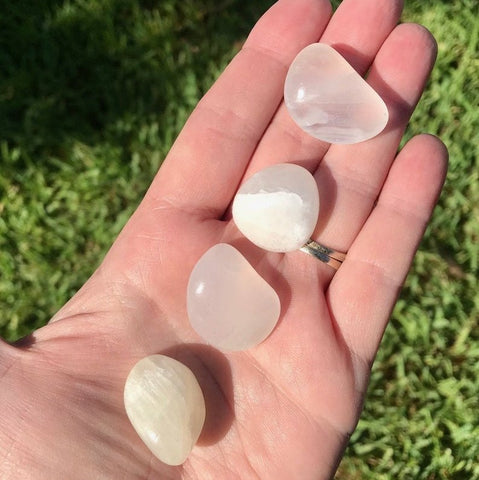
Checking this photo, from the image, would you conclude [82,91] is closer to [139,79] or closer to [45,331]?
[139,79]

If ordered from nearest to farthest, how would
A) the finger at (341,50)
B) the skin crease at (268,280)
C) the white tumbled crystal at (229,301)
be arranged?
the skin crease at (268,280) → the white tumbled crystal at (229,301) → the finger at (341,50)

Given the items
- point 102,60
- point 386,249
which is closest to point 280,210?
point 386,249

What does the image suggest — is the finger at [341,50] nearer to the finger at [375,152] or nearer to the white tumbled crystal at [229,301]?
the finger at [375,152]

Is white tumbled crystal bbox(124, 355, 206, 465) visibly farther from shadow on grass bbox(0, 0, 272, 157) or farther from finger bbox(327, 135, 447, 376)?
shadow on grass bbox(0, 0, 272, 157)

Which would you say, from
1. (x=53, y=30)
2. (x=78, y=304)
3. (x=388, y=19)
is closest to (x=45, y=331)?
(x=78, y=304)

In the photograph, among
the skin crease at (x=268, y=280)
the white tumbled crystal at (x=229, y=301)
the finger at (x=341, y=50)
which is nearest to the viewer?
the skin crease at (x=268, y=280)

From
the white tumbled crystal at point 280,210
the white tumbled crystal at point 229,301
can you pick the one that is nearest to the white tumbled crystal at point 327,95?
the white tumbled crystal at point 280,210
